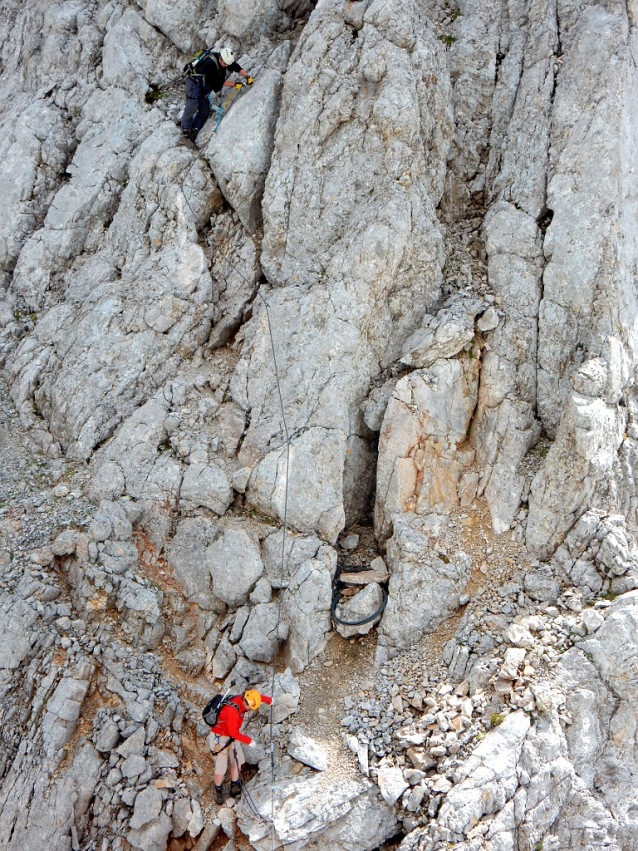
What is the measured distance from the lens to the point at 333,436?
1050cm

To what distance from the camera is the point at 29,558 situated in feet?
32.8

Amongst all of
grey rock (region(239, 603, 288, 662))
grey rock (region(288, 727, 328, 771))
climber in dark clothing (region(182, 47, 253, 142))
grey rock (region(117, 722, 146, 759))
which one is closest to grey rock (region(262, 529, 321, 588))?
grey rock (region(239, 603, 288, 662))

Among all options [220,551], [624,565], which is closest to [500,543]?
[624,565]

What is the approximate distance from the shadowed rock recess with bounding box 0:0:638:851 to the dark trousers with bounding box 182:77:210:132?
0.44 metres

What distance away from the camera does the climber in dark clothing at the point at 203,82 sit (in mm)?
12180

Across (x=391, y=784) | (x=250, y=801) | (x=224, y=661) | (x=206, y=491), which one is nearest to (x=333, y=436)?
(x=206, y=491)

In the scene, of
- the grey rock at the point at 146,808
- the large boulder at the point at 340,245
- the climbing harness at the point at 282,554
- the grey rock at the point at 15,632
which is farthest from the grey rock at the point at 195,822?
the large boulder at the point at 340,245

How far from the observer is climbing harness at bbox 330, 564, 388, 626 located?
9805mm

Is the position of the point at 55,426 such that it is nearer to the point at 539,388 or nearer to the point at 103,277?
the point at 103,277

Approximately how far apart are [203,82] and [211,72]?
26 cm

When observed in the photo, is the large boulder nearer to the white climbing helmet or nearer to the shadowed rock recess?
the shadowed rock recess

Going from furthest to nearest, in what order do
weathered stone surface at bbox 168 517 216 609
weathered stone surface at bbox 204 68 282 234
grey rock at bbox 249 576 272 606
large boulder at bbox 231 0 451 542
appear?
weathered stone surface at bbox 204 68 282 234 → large boulder at bbox 231 0 451 542 → weathered stone surface at bbox 168 517 216 609 → grey rock at bbox 249 576 272 606

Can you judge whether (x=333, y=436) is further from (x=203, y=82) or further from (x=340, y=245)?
(x=203, y=82)

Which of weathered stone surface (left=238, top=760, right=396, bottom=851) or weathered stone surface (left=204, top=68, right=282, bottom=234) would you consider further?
weathered stone surface (left=204, top=68, right=282, bottom=234)
